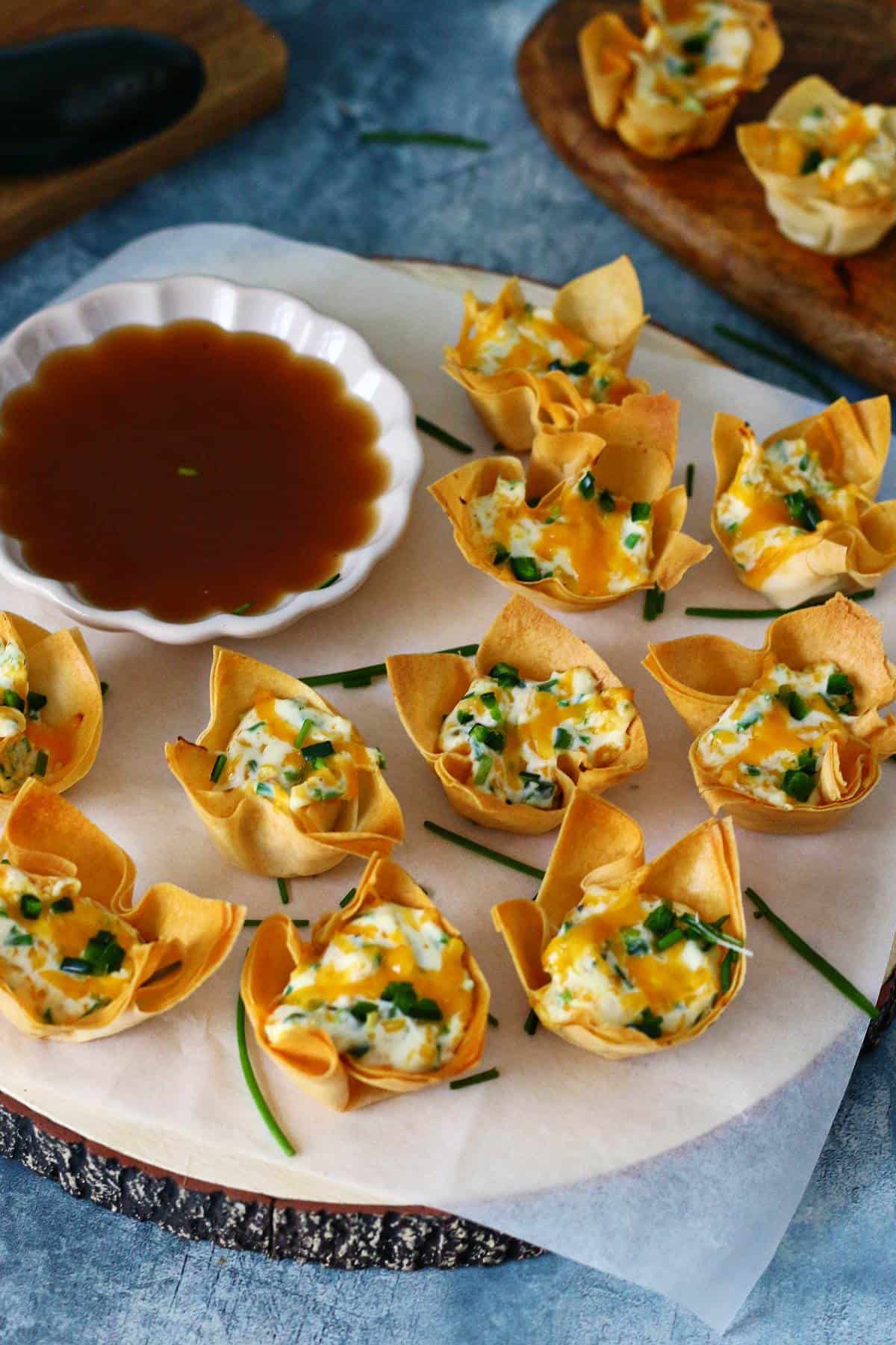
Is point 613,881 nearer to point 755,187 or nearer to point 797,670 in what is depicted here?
point 797,670

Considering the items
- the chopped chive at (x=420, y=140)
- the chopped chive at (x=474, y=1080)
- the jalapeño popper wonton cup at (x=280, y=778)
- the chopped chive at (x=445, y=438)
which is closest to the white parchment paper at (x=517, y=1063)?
the chopped chive at (x=474, y=1080)

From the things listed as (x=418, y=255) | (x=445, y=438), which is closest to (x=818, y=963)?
(x=445, y=438)

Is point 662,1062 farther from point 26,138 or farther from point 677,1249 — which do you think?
point 26,138

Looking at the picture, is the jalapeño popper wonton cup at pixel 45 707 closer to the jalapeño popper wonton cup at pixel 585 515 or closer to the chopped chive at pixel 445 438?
the jalapeño popper wonton cup at pixel 585 515

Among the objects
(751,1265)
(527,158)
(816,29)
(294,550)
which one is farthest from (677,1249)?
(816,29)

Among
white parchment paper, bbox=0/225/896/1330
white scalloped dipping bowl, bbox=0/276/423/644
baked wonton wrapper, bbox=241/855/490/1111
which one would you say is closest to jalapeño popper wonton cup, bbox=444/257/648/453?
white scalloped dipping bowl, bbox=0/276/423/644

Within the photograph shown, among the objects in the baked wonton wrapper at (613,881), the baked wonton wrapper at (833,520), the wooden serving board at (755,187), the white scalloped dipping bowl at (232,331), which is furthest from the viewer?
the wooden serving board at (755,187)

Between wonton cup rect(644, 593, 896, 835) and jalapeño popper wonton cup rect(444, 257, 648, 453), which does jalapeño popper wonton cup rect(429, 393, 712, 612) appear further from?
wonton cup rect(644, 593, 896, 835)
